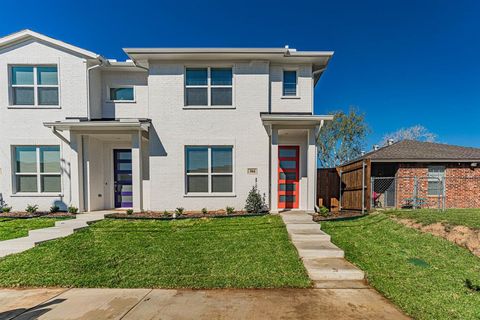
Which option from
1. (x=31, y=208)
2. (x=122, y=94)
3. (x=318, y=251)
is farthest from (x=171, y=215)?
(x=122, y=94)

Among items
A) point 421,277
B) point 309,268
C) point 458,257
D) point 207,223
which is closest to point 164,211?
point 207,223

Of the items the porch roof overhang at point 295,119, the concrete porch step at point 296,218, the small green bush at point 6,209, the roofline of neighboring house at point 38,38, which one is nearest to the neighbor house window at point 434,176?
the porch roof overhang at point 295,119

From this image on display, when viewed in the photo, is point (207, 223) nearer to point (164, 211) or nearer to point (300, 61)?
point (164, 211)

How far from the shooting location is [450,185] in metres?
12.4

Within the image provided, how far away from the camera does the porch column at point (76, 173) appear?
8.45 metres

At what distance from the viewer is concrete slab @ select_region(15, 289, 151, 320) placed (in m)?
3.04

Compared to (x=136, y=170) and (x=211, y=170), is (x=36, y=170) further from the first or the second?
(x=211, y=170)

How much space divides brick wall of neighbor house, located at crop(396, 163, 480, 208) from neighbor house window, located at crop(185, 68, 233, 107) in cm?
1064

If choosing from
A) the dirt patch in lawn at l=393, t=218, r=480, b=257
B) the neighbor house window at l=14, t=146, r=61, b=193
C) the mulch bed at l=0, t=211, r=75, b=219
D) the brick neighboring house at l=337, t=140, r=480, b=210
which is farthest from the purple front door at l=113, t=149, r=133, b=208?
the brick neighboring house at l=337, t=140, r=480, b=210

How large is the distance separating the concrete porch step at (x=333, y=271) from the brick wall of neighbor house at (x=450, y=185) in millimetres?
10379

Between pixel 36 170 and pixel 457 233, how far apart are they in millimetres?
13749

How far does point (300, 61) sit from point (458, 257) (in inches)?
295

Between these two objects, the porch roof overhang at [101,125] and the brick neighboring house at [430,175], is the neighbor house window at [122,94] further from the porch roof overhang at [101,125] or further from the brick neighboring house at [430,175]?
the brick neighboring house at [430,175]

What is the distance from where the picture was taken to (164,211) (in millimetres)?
8320
